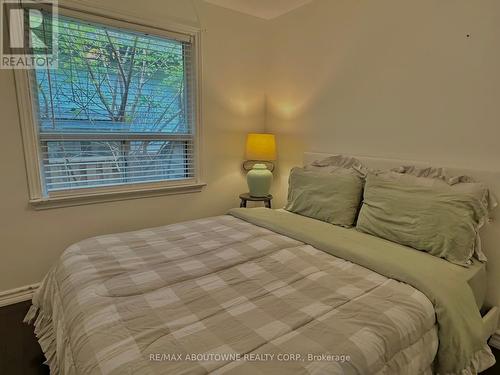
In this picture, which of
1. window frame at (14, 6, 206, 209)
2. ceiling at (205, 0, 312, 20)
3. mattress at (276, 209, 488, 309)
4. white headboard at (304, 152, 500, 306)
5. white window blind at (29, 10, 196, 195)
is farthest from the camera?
ceiling at (205, 0, 312, 20)

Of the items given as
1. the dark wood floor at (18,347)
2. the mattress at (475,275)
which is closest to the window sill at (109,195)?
the dark wood floor at (18,347)

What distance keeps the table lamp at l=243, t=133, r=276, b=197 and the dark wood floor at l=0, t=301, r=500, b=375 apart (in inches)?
78.8

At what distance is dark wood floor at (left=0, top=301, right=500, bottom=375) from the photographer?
5.20ft

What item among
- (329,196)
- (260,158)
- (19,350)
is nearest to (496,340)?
(329,196)

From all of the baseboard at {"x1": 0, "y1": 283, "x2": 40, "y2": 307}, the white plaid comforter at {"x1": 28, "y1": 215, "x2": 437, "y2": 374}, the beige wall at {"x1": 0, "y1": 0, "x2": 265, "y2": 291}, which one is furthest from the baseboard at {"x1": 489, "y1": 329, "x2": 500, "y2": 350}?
the baseboard at {"x1": 0, "y1": 283, "x2": 40, "y2": 307}

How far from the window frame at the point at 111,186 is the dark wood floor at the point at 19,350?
789 millimetres

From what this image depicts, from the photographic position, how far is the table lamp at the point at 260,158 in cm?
291

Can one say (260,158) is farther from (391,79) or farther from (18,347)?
(18,347)

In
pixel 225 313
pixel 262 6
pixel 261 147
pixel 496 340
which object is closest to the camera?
pixel 225 313

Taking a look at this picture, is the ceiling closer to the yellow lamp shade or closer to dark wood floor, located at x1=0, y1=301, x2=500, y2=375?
the yellow lamp shade

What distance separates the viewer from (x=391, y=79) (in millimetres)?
2213

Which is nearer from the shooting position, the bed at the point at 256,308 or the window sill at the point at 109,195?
the bed at the point at 256,308

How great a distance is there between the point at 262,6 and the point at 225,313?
286 cm

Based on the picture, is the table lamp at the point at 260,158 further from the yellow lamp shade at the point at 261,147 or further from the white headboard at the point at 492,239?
the white headboard at the point at 492,239
